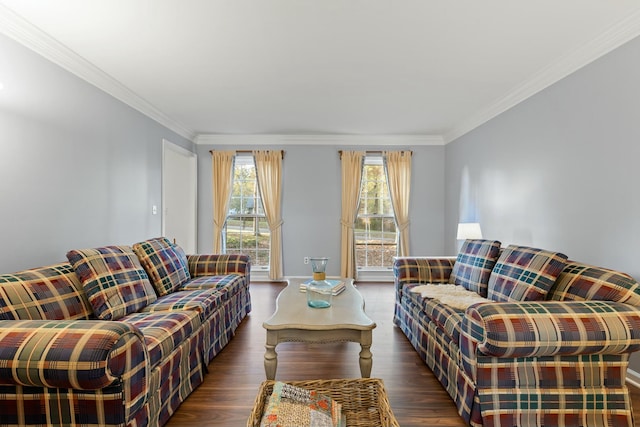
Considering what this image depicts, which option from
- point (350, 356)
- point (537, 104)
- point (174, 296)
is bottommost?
point (350, 356)

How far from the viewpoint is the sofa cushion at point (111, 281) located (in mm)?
2117

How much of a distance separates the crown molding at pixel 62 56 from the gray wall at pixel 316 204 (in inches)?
81.8

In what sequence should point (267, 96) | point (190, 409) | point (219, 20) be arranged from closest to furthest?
point (190, 409), point (219, 20), point (267, 96)

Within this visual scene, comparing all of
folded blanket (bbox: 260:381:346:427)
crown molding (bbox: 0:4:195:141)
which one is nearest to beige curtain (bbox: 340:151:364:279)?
crown molding (bbox: 0:4:195:141)

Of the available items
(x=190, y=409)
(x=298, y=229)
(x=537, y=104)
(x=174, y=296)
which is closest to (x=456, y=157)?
(x=537, y=104)

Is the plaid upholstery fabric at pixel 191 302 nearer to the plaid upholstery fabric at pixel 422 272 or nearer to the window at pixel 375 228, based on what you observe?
the plaid upholstery fabric at pixel 422 272

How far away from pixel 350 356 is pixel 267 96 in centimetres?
287

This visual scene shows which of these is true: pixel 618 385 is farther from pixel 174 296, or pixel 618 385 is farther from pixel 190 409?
pixel 174 296

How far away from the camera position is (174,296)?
2.70 m

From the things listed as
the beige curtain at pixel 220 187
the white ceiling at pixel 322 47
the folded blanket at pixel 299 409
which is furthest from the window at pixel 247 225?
the folded blanket at pixel 299 409

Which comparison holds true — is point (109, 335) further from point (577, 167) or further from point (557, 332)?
point (577, 167)

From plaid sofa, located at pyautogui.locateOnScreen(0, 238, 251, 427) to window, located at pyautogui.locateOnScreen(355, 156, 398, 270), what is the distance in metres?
3.04

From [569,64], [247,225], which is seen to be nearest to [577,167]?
[569,64]

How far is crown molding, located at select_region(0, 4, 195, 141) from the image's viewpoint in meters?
2.24
